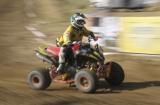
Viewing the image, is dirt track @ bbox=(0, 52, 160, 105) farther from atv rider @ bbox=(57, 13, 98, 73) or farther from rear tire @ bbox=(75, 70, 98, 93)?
atv rider @ bbox=(57, 13, 98, 73)

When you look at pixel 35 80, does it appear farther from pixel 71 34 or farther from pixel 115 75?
pixel 115 75

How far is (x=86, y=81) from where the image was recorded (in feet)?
34.4

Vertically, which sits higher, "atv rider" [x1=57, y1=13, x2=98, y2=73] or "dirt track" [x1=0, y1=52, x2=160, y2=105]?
"atv rider" [x1=57, y1=13, x2=98, y2=73]

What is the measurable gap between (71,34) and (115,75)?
4.89 feet

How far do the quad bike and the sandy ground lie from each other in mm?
212

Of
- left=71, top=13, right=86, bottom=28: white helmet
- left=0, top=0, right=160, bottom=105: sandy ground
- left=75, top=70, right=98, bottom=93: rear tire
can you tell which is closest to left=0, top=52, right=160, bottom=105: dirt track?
left=0, top=0, right=160, bottom=105: sandy ground

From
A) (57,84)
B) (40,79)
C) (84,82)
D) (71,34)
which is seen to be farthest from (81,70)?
(57,84)

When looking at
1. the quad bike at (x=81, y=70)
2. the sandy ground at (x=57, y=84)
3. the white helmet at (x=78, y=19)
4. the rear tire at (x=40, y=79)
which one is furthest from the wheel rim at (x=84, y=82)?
the white helmet at (x=78, y=19)

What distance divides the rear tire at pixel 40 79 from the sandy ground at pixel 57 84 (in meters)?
0.16

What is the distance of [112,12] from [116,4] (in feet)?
1.54

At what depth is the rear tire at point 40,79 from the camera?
1122cm

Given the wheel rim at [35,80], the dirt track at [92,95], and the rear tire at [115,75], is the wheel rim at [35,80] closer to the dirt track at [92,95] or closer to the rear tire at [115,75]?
the dirt track at [92,95]

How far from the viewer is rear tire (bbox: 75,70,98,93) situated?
10320mm

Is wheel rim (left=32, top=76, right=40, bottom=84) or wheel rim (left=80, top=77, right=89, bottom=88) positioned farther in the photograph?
wheel rim (left=32, top=76, right=40, bottom=84)
